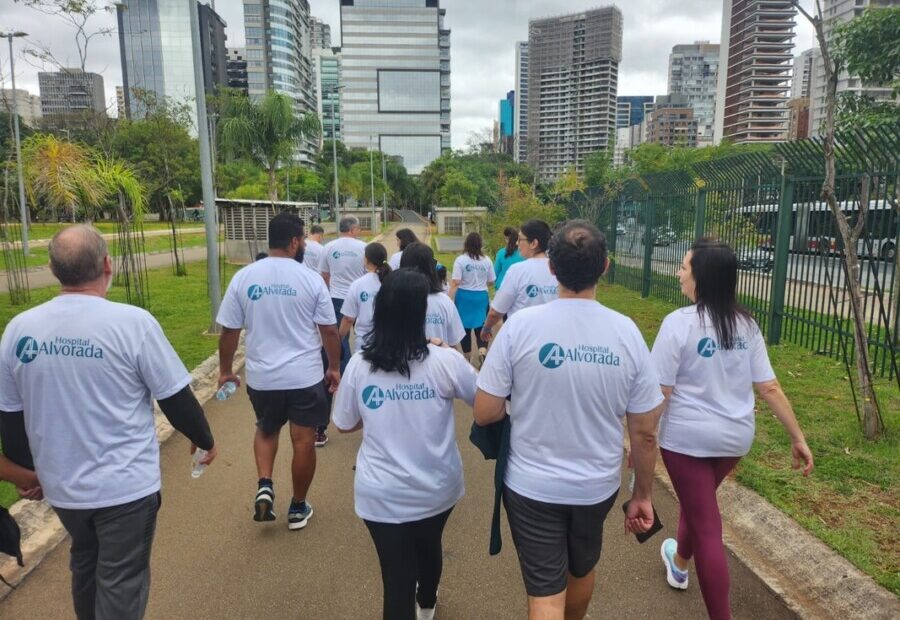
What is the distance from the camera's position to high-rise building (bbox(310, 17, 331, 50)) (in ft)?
551

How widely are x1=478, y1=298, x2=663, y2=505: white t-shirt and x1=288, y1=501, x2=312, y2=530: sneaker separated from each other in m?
2.09

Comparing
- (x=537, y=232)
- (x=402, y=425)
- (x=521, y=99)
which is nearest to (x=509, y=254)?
(x=537, y=232)

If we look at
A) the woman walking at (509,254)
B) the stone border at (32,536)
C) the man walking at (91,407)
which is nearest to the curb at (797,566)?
the man walking at (91,407)

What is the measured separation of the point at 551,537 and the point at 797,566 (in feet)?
6.29

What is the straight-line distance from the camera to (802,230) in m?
7.57

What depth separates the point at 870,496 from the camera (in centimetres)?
396

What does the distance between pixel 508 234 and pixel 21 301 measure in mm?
9945

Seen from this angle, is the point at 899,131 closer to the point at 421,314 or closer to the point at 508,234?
the point at 508,234

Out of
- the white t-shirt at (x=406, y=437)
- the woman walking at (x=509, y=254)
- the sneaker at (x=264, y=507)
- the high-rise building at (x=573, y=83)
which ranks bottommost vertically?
the sneaker at (x=264, y=507)

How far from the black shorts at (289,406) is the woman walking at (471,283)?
2.96 metres

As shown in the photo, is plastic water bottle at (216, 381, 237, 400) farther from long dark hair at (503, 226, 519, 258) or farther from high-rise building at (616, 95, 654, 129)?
high-rise building at (616, 95, 654, 129)

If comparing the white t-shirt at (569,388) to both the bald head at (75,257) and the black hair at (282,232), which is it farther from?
the black hair at (282,232)

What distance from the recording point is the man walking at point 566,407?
2145 millimetres

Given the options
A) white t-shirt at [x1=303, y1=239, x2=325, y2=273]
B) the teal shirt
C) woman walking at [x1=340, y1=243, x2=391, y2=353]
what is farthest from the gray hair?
woman walking at [x1=340, y1=243, x2=391, y2=353]
